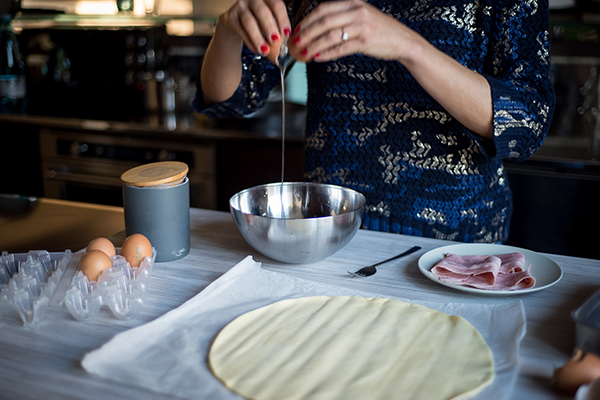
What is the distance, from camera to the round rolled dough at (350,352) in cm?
51

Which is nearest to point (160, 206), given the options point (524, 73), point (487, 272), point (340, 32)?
point (340, 32)

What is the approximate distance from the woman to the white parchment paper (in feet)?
1.22

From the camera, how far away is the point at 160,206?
0.80 metres

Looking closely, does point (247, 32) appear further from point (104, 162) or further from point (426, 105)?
point (104, 162)

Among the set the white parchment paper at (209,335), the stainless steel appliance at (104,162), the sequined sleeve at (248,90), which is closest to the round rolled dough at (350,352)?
the white parchment paper at (209,335)

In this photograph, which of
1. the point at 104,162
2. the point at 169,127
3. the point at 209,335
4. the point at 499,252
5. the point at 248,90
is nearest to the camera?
the point at 209,335

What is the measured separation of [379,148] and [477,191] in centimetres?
22

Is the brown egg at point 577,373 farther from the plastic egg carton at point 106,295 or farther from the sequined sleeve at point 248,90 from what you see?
the sequined sleeve at point 248,90

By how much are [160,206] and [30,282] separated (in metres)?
0.21

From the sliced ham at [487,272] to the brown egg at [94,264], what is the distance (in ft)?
1.48

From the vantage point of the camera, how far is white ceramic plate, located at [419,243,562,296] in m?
0.70

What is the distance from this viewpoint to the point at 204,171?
213cm

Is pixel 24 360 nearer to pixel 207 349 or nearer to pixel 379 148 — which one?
pixel 207 349

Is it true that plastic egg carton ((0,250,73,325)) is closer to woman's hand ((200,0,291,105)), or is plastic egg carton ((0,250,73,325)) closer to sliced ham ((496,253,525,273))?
woman's hand ((200,0,291,105))
